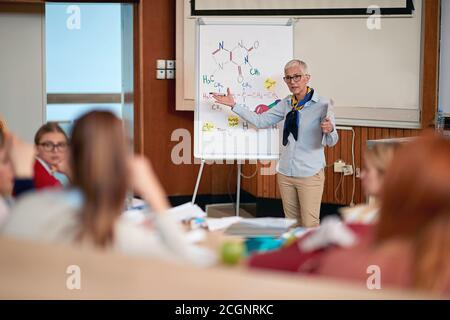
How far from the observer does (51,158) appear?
7.48 feet

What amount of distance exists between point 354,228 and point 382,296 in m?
0.29

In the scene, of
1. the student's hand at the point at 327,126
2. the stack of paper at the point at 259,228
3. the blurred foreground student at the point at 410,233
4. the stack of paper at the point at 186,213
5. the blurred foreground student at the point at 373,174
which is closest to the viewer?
the blurred foreground student at the point at 410,233

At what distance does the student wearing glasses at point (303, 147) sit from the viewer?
4.58 m

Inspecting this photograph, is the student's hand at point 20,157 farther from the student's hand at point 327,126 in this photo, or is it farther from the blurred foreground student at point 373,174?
the student's hand at point 327,126

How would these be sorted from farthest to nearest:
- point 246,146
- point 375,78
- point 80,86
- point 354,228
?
1. point 80,86
2. point 375,78
3. point 246,146
4. point 354,228

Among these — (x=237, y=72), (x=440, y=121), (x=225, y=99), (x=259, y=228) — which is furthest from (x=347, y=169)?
(x=259, y=228)

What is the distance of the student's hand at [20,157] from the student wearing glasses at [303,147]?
8.48 ft

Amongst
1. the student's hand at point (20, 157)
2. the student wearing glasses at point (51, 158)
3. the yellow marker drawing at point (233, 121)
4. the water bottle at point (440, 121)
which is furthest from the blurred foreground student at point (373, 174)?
the water bottle at point (440, 121)

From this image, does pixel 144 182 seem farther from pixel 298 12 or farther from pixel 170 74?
pixel 170 74

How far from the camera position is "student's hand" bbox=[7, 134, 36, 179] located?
2092 mm

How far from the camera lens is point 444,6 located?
571 centimetres

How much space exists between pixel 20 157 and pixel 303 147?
2.71 metres

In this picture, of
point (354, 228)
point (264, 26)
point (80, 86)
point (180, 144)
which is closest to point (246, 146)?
point (264, 26)

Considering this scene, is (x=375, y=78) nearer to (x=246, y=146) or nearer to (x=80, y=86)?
(x=246, y=146)
